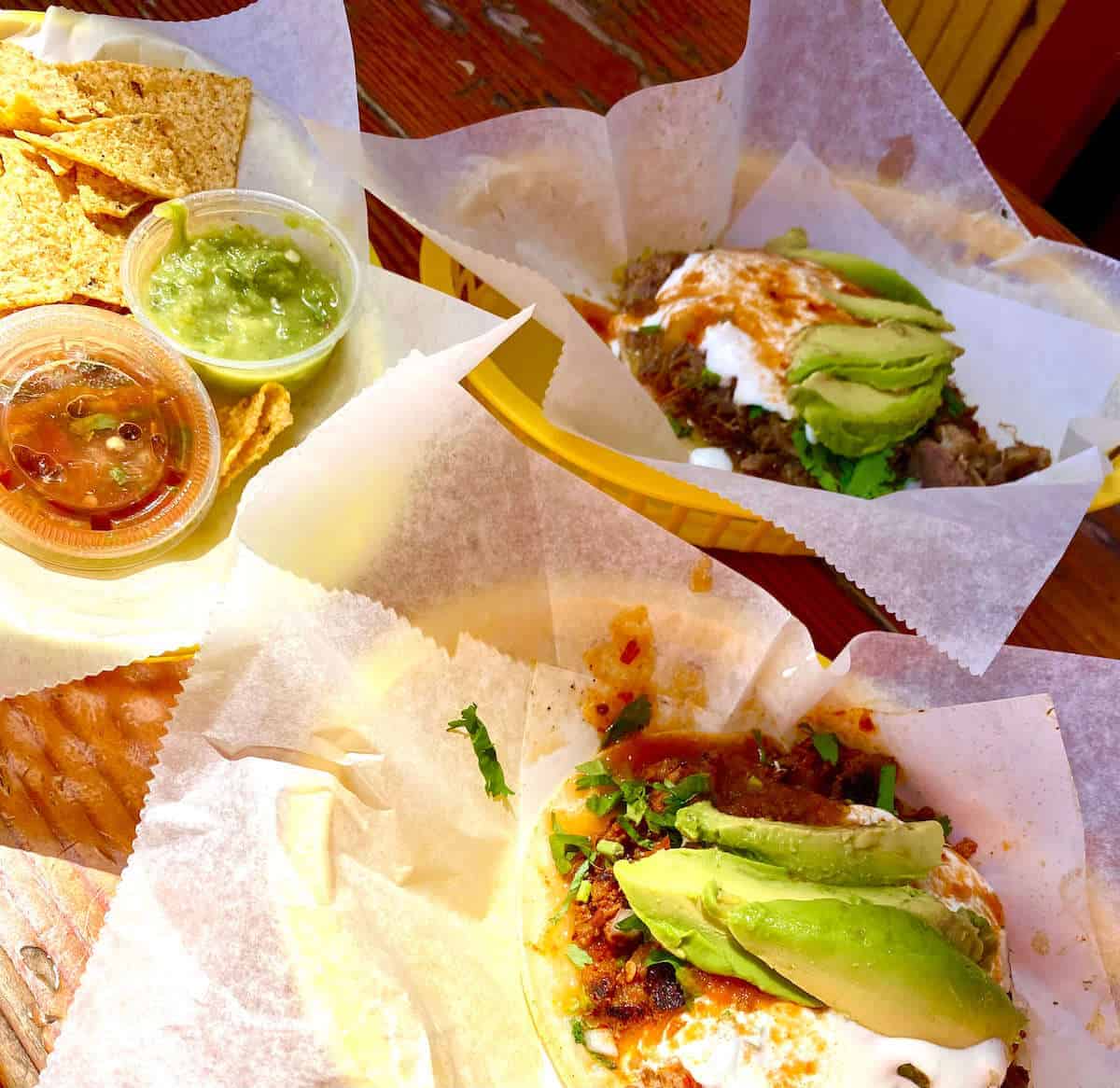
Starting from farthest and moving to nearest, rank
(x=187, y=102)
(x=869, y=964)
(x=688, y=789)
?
(x=187, y=102) → (x=688, y=789) → (x=869, y=964)

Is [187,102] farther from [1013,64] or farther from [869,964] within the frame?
[1013,64]

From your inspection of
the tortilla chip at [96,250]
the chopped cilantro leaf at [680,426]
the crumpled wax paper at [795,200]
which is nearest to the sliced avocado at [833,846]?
the crumpled wax paper at [795,200]

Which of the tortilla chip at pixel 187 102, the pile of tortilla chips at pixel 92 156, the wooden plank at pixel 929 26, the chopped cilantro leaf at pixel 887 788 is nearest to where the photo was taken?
the chopped cilantro leaf at pixel 887 788

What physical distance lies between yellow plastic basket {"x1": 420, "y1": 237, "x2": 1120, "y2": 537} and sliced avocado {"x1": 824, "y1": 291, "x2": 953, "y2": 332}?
0.45 meters

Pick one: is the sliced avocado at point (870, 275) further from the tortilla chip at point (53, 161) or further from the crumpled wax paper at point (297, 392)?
the tortilla chip at point (53, 161)

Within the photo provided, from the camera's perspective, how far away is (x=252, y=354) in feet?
6.81

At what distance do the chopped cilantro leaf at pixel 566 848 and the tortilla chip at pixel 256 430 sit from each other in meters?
0.90

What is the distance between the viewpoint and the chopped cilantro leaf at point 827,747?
1827mm

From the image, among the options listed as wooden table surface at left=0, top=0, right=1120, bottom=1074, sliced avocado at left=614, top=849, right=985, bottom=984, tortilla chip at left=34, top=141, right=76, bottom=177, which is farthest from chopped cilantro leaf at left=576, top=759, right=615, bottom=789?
tortilla chip at left=34, top=141, right=76, bottom=177

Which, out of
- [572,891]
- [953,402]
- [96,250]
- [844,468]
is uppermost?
[953,402]

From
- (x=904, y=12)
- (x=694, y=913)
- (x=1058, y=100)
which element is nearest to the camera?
(x=694, y=913)

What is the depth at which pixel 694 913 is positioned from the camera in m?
1.51

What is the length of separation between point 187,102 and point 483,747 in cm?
145

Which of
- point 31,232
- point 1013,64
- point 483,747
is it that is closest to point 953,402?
point 483,747
